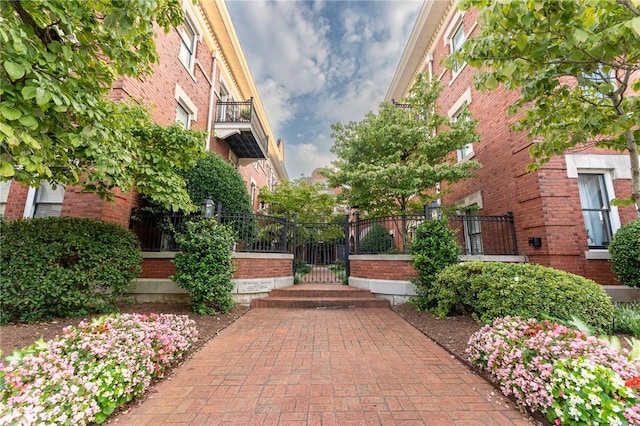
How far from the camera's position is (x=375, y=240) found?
25.0 feet

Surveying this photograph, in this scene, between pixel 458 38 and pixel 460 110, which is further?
pixel 458 38

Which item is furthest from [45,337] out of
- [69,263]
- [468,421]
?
Answer: [468,421]

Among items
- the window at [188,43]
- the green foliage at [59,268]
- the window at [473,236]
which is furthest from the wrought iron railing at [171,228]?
the window at [473,236]

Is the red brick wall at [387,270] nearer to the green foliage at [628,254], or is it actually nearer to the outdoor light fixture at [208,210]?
the green foliage at [628,254]

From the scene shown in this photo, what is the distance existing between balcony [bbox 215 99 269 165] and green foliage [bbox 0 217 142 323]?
20.4 ft

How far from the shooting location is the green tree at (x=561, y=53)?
2.58 meters

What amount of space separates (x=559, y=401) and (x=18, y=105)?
16.4ft

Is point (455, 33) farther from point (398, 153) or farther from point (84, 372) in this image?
point (84, 372)

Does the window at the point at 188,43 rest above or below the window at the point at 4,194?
above

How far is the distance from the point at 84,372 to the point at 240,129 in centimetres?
928

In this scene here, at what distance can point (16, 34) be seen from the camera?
6.81 feet

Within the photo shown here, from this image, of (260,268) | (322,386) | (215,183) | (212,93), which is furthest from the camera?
(212,93)

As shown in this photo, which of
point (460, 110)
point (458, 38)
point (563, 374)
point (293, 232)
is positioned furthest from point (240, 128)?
point (563, 374)

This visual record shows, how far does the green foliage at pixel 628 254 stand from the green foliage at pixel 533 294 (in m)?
2.02
